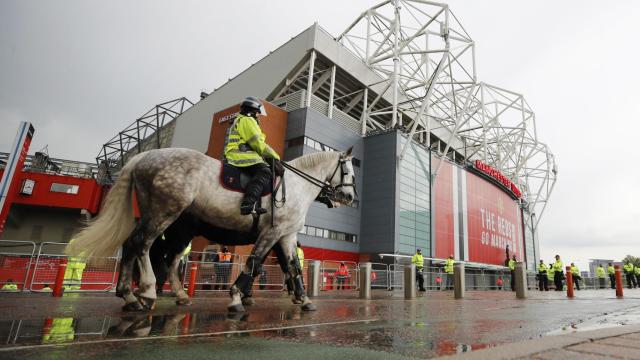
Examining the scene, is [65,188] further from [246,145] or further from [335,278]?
[246,145]

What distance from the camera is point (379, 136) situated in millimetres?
33219

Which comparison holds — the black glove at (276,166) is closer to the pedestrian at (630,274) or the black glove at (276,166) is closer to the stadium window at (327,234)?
the stadium window at (327,234)

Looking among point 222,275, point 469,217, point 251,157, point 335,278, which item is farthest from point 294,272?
point 469,217

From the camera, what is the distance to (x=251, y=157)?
5.07m

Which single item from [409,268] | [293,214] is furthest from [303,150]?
[293,214]

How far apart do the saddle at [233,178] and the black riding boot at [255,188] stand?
0.27ft

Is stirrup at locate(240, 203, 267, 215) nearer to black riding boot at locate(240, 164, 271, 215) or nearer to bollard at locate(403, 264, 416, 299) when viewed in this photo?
black riding boot at locate(240, 164, 271, 215)

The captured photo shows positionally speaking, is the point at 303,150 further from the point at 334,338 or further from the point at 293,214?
the point at 334,338

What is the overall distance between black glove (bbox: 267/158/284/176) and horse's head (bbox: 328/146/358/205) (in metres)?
1.31

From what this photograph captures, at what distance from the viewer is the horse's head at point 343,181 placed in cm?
631

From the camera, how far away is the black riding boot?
482cm

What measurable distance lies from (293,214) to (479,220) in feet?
132

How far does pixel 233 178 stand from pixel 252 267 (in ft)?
4.11

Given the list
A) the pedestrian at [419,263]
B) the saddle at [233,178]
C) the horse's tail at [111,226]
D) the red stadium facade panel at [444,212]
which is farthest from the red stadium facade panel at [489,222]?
the horse's tail at [111,226]
